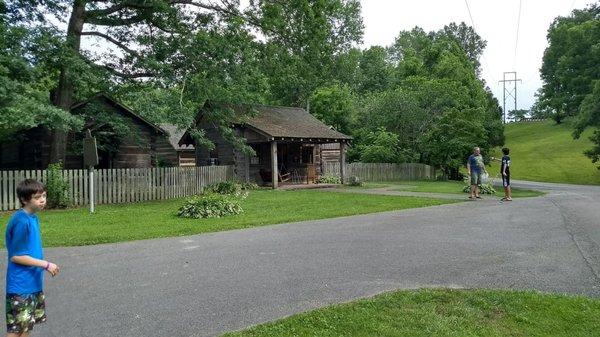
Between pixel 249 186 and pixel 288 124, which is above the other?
pixel 288 124

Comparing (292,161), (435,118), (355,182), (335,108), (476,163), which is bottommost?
(355,182)

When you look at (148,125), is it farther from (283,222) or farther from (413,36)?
(413,36)

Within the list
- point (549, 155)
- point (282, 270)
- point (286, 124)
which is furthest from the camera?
point (549, 155)

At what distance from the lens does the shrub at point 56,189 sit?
57.7 ft

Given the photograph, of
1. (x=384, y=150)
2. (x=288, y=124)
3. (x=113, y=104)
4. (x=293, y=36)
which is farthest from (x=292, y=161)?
(x=113, y=104)

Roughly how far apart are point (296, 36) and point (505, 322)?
74.6 feet

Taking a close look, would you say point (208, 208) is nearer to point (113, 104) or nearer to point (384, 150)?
point (113, 104)

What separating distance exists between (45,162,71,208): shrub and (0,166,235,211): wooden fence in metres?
0.24

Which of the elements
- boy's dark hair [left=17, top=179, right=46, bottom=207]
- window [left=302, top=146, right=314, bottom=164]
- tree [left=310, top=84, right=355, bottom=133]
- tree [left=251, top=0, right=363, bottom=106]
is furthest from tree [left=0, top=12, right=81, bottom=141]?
tree [left=310, top=84, right=355, bottom=133]

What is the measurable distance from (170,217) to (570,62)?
215 feet

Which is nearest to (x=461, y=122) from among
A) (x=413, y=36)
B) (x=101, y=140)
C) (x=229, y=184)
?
(x=229, y=184)

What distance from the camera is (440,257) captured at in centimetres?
845

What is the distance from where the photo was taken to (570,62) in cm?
6525

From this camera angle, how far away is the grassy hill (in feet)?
161
